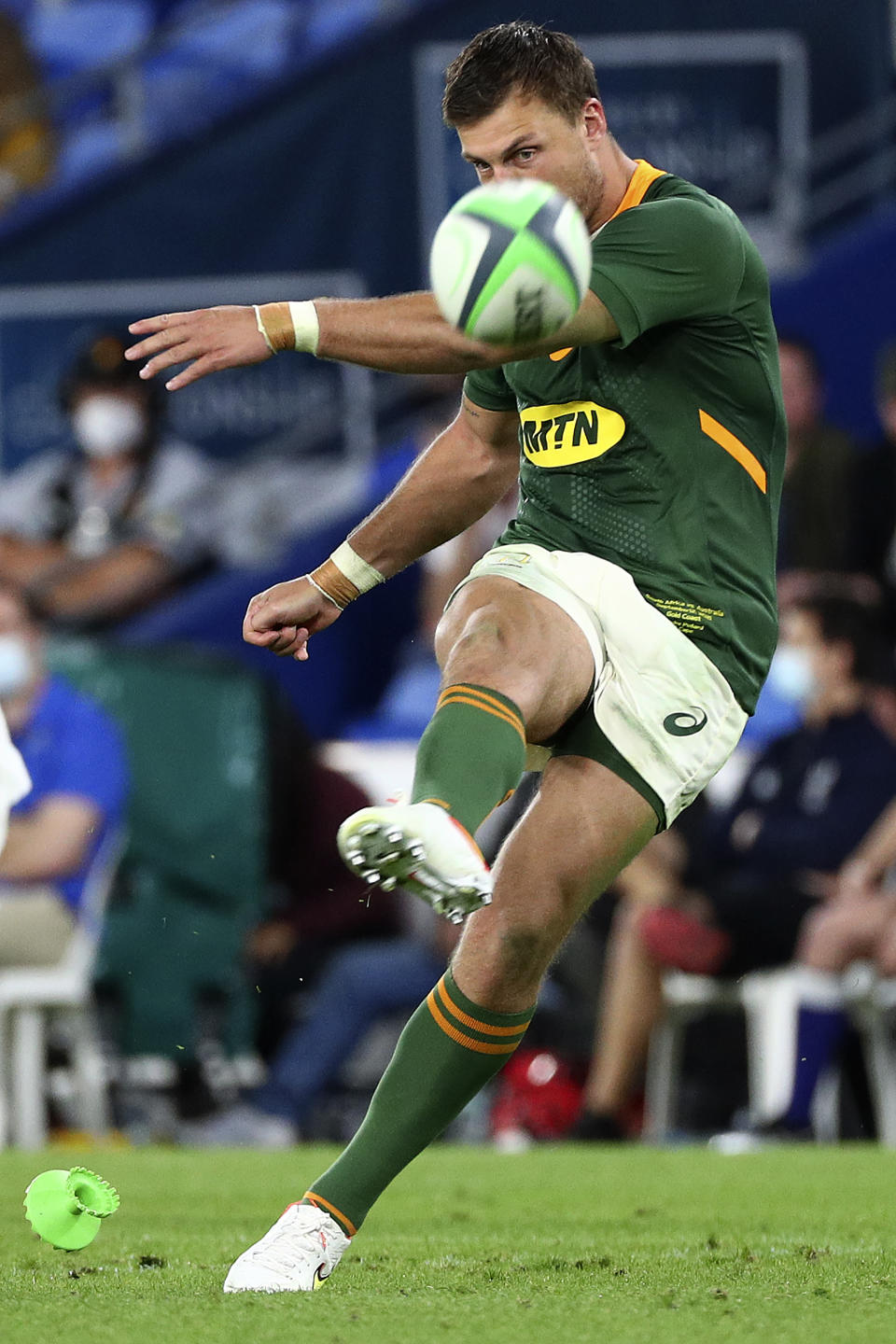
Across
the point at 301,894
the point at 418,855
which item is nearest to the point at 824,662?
the point at 301,894

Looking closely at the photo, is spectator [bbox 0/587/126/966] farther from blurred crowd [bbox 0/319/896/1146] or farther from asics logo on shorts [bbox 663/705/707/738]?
asics logo on shorts [bbox 663/705/707/738]

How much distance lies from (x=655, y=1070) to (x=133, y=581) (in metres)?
3.98

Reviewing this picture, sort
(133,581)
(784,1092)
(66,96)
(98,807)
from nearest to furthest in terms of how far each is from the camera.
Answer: (784,1092) → (98,807) → (133,581) → (66,96)

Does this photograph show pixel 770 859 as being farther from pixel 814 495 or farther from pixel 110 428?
pixel 110 428

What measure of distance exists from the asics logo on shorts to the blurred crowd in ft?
14.9

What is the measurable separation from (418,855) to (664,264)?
4.11 ft

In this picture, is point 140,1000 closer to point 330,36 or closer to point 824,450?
point 824,450

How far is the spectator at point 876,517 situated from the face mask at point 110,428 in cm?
388

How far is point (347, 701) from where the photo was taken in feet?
36.1

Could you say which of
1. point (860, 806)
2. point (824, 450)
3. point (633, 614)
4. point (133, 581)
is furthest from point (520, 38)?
point (133, 581)

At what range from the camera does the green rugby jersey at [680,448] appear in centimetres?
390

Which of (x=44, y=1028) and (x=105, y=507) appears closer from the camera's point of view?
(x=44, y=1028)

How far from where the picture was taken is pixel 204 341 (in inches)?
137

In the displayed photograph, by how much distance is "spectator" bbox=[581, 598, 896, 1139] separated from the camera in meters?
8.52
